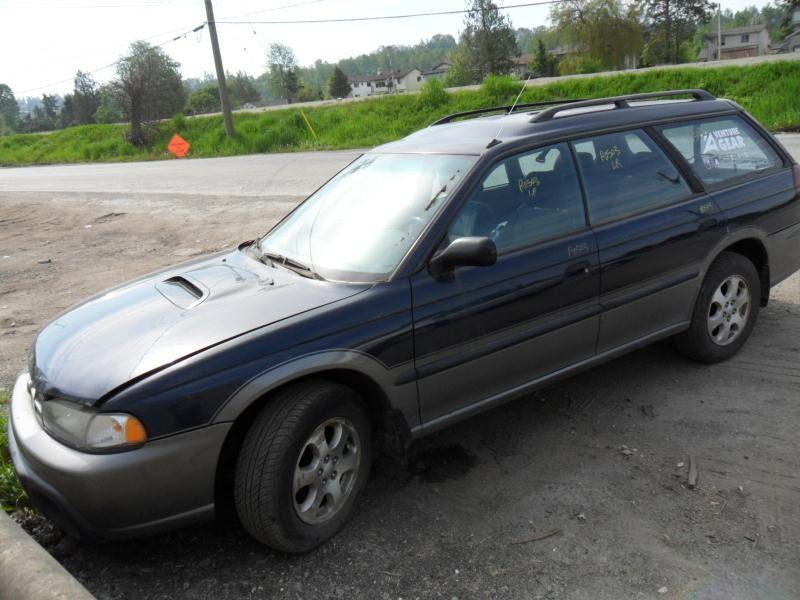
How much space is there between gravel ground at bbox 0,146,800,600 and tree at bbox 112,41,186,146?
34.5 metres

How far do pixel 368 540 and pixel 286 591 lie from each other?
44 cm

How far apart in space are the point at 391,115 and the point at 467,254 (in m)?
25.0

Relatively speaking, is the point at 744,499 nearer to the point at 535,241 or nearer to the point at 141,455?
the point at 535,241

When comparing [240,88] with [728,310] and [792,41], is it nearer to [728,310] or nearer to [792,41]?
[792,41]

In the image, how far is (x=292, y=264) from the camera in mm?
3578

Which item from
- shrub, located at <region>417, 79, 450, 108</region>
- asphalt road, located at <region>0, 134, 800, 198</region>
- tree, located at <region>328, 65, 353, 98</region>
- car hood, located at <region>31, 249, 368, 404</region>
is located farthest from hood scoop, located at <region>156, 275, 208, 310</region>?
tree, located at <region>328, 65, 353, 98</region>

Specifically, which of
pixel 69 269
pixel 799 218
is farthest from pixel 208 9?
pixel 799 218

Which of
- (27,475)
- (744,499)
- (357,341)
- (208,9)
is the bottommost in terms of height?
(744,499)

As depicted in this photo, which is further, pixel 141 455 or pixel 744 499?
pixel 744 499

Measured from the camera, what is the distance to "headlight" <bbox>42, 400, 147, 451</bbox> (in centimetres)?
260

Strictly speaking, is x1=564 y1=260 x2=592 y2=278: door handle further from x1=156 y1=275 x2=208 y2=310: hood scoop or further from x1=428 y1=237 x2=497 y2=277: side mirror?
x1=156 y1=275 x2=208 y2=310: hood scoop

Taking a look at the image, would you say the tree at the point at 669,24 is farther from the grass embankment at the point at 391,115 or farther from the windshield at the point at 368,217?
the windshield at the point at 368,217

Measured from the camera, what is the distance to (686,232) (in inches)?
161

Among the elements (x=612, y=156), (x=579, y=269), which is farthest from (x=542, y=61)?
(x=579, y=269)
